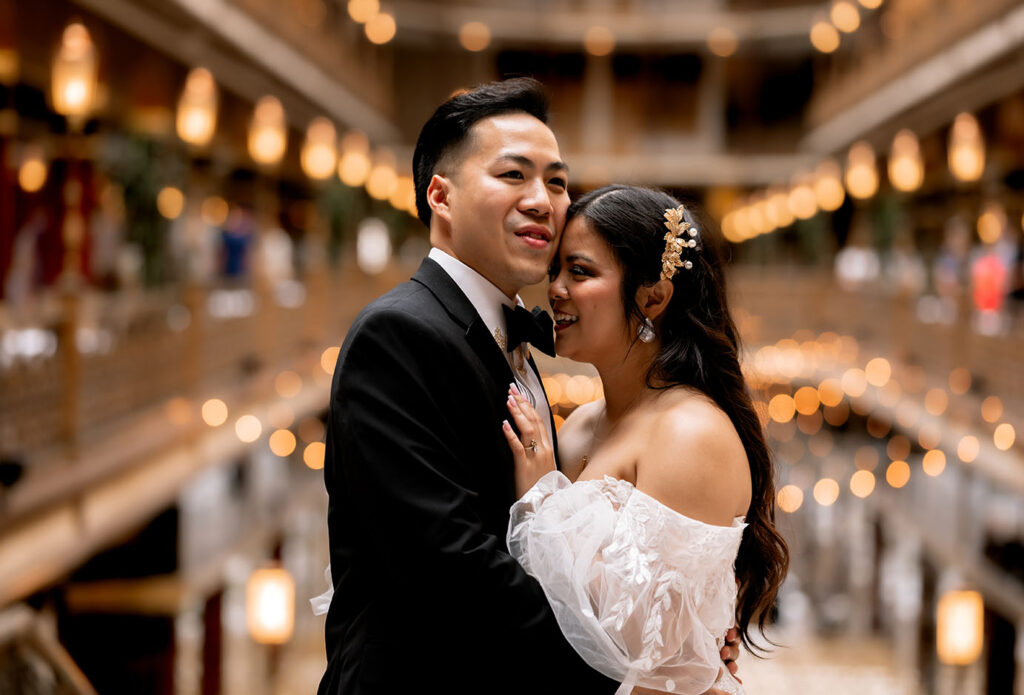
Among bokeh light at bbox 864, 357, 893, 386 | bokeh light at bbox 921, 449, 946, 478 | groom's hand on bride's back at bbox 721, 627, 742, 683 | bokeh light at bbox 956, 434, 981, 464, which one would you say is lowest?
bokeh light at bbox 921, 449, 946, 478

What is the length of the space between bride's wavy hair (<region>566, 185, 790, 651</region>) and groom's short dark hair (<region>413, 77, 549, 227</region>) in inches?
11.8

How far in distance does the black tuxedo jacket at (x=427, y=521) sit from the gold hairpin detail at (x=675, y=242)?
0.54 m

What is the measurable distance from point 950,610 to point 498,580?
1173 centimetres

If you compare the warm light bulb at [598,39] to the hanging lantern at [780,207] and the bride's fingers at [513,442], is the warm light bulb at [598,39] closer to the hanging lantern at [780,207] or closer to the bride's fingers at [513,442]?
the hanging lantern at [780,207]

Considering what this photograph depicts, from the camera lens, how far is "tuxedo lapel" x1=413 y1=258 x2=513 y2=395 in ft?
8.83

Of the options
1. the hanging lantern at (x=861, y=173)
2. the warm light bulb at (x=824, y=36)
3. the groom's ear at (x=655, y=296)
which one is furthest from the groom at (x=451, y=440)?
the warm light bulb at (x=824, y=36)

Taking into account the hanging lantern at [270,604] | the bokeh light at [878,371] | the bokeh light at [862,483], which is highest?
the bokeh light at [878,371]

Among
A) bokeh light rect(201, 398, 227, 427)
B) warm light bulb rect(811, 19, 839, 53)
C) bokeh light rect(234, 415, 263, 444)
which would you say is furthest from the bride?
warm light bulb rect(811, 19, 839, 53)

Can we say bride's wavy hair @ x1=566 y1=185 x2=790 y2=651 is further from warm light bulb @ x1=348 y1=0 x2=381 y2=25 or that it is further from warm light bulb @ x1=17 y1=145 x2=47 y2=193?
warm light bulb @ x1=348 y1=0 x2=381 y2=25

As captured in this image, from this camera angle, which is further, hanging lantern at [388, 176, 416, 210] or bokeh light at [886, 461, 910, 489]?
hanging lantern at [388, 176, 416, 210]

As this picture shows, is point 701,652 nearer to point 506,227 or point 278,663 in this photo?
point 506,227

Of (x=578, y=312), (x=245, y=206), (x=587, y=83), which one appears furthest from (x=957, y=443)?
(x=587, y=83)

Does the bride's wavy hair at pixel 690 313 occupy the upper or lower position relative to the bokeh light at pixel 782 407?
upper

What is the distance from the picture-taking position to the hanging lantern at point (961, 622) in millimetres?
12805
